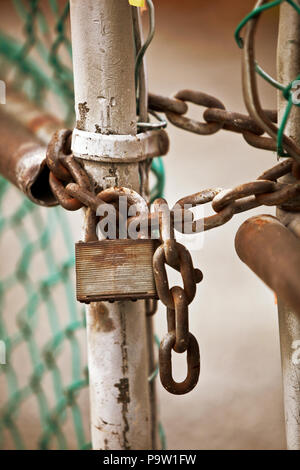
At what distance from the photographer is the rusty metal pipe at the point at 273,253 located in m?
0.43

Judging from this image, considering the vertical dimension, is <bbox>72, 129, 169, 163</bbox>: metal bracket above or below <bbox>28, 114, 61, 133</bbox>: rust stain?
below

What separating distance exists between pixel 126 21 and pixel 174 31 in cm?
371

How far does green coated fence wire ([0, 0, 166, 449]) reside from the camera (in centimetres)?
92

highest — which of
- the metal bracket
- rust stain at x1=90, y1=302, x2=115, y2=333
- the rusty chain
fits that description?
the rusty chain

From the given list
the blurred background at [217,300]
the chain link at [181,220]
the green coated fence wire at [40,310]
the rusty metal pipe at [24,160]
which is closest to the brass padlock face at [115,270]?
the chain link at [181,220]

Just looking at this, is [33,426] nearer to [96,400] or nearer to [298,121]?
[96,400]

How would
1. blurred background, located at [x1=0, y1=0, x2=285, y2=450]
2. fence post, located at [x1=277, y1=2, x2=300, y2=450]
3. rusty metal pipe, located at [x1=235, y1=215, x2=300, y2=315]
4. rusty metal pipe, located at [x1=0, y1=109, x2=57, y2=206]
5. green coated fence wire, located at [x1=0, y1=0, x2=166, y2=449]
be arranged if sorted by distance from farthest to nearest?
blurred background, located at [x1=0, y1=0, x2=285, y2=450], green coated fence wire, located at [x1=0, y1=0, x2=166, y2=449], rusty metal pipe, located at [x1=0, y1=109, x2=57, y2=206], fence post, located at [x1=277, y1=2, x2=300, y2=450], rusty metal pipe, located at [x1=235, y1=215, x2=300, y2=315]

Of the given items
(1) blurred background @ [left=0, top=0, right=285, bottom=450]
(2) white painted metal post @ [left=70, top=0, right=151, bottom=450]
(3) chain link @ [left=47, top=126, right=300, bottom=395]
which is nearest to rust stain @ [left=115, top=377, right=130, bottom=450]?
(2) white painted metal post @ [left=70, top=0, right=151, bottom=450]

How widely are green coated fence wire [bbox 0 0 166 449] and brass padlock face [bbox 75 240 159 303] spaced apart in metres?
0.25

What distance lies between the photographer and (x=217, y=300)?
2.45m

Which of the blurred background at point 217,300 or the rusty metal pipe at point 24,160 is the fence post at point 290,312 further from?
the blurred background at point 217,300

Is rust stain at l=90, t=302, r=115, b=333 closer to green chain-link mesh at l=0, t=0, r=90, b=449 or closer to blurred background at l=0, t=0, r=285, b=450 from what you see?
green chain-link mesh at l=0, t=0, r=90, b=449

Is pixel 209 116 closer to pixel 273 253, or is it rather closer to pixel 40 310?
pixel 273 253

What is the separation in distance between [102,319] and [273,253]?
0.75 feet
